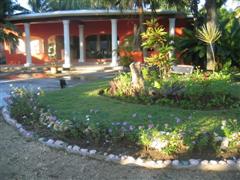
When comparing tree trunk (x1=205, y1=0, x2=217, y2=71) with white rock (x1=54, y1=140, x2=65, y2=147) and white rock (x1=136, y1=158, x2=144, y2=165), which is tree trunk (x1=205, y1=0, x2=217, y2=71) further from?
white rock (x1=136, y1=158, x2=144, y2=165)

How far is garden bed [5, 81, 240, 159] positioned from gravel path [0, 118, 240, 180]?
383 millimetres

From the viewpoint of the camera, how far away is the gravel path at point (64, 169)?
462 centimetres

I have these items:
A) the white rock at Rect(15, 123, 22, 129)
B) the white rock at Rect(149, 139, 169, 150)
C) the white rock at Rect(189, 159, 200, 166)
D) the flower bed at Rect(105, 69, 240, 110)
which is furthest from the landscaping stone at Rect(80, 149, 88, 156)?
the flower bed at Rect(105, 69, 240, 110)

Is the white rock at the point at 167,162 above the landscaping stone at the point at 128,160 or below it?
above

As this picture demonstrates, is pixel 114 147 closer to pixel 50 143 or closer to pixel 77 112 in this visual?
pixel 50 143

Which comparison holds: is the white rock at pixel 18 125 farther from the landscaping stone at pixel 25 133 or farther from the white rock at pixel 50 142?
the white rock at pixel 50 142

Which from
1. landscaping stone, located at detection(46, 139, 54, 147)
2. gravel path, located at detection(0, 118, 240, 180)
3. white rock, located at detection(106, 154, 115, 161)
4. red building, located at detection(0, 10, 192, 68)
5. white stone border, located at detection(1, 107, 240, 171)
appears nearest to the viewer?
gravel path, located at detection(0, 118, 240, 180)

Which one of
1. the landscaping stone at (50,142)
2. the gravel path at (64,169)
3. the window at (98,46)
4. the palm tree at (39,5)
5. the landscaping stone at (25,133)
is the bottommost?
the gravel path at (64,169)

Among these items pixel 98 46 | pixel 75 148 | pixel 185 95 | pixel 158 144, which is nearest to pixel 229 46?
pixel 185 95

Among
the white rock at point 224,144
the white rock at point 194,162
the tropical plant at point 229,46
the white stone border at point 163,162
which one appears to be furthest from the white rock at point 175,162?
the tropical plant at point 229,46

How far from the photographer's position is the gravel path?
4617 mm

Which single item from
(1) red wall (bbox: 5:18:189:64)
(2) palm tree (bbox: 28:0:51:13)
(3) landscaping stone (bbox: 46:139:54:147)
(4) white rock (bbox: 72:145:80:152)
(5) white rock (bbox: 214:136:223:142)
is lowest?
(3) landscaping stone (bbox: 46:139:54:147)

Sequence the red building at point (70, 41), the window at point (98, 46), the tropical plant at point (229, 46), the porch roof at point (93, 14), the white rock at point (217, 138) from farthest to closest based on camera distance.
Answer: the window at point (98, 46) → the red building at point (70, 41) → the porch roof at point (93, 14) → the tropical plant at point (229, 46) → the white rock at point (217, 138)

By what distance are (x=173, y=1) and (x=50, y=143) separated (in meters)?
12.9
